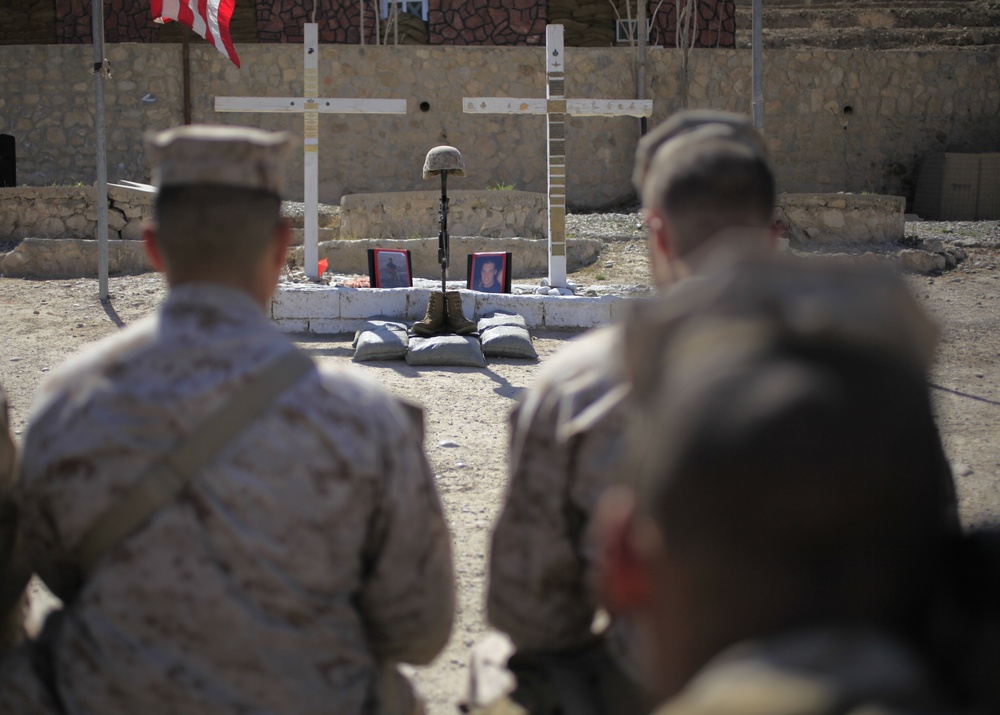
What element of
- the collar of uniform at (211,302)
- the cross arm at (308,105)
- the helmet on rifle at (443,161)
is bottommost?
the collar of uniform at (211,302)

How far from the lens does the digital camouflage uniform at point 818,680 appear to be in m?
0.57

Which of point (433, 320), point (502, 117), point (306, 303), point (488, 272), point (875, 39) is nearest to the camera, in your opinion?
point (433, 320)

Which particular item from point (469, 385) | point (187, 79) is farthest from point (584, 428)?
point (187, 79)

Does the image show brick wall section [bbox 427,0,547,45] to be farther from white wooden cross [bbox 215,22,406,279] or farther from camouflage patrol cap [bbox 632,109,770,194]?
camouflage patrol cap [bbox 632,109,770,194]

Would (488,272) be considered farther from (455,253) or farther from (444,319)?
(455,253)

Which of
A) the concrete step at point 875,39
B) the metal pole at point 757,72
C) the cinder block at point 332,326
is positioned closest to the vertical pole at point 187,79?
the cinder block at point 332,326

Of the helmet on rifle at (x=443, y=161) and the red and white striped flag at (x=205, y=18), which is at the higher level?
the red and white striped flag at (x=205, y=18)

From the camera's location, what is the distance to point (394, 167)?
15609 millimetres

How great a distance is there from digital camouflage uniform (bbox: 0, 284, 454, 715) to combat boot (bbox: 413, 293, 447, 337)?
234 inches

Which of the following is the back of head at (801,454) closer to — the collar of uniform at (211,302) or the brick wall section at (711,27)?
the collar of uniform at (211,302)

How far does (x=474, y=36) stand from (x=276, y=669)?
17530mm

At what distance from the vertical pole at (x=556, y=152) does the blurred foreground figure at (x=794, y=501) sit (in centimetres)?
889

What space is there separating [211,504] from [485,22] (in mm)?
17518

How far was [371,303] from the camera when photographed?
852cm
